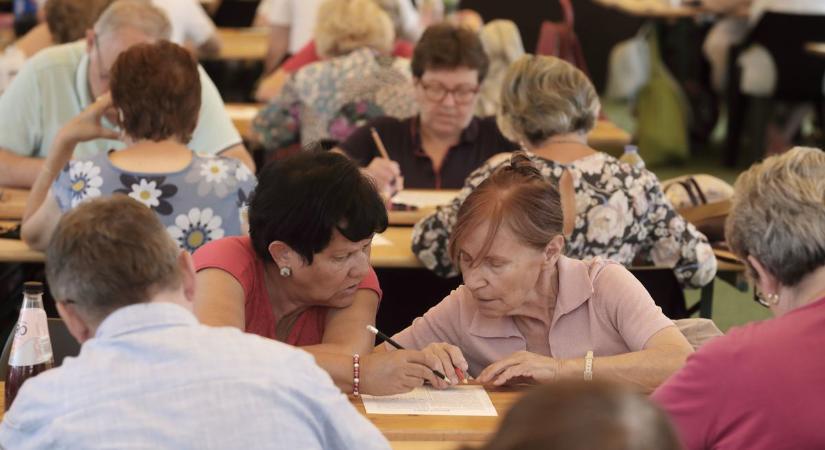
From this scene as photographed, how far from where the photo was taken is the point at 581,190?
146 inches

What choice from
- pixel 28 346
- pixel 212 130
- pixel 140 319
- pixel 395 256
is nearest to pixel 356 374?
pixel 28 346

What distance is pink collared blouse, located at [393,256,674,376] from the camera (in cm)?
274

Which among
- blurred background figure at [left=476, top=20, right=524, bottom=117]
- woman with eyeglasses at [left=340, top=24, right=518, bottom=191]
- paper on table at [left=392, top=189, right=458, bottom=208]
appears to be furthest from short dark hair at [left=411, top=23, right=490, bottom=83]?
blurred background figure at [left=476, top=20, right=524, bottom=117]

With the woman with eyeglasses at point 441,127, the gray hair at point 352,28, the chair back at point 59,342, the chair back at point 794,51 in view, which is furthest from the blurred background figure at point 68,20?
the chair back at point 794,51

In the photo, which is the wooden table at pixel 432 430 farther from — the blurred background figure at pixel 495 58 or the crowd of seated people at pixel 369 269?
the blurred background figure at pixel 495 58

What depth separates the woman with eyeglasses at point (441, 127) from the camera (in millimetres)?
4680

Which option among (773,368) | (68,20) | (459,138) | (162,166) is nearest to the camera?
(773,368)

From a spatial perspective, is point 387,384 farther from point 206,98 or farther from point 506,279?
point 206,98

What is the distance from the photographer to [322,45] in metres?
5.72

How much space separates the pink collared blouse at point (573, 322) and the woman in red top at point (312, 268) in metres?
0.17

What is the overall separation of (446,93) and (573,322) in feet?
6.47

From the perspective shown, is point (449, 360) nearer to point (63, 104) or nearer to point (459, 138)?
point (459, 138)

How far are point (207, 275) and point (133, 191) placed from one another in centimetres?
86

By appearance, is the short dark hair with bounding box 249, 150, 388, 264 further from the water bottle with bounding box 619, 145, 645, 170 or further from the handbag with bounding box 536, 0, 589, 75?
the handbag with bounding box 536, 0, 589, 75
